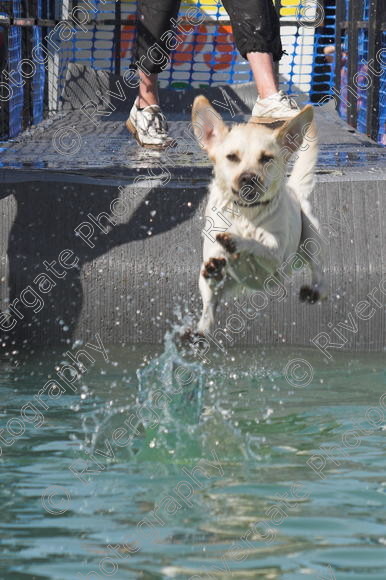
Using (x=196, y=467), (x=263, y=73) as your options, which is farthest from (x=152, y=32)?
(x=196, y=467)

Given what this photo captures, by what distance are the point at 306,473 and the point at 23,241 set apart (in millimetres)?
2550

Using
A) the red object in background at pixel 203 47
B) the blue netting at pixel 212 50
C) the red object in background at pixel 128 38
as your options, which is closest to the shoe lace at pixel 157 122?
the blue netting at pixel 212 50

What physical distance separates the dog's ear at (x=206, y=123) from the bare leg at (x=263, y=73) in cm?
141

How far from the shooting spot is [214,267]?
4.14 metres

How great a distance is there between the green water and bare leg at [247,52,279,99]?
136 cm

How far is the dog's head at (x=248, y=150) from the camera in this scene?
169 inches

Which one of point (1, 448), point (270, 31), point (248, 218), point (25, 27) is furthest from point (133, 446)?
point (25, 27)

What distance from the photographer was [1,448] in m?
4.36

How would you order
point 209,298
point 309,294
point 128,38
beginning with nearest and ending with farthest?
point 209,298, point 309,294, point 128,38

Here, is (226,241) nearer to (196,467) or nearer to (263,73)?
(196,467)

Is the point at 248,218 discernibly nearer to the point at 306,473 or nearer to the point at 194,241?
the point at 306,473

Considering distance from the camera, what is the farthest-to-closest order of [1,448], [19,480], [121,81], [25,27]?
[121,81], [25,27], [1,448], [19,480]

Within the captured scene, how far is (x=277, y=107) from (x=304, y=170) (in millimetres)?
768

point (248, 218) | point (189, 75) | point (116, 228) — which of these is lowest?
point (189, 75)
